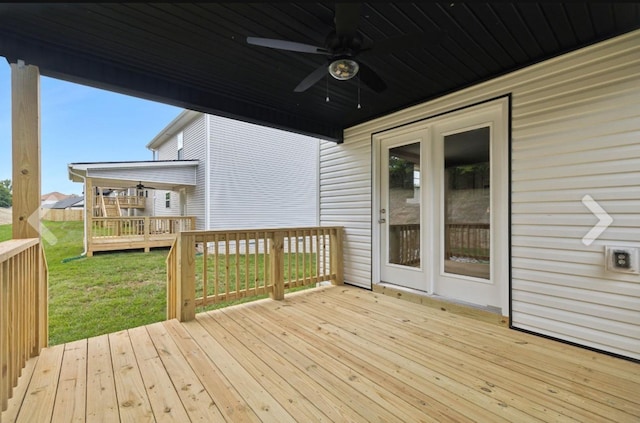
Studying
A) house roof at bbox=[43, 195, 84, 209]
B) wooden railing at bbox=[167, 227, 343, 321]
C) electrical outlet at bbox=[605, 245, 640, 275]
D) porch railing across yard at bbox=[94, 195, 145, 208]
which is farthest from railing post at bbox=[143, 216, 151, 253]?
electrical outlet at bbox=[605, 245, 640, 275]

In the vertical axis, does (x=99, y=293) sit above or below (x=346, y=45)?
below

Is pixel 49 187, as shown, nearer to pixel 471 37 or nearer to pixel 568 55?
pixel 471 37

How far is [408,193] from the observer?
12.8 feet

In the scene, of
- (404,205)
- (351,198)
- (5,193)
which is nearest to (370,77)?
(404,205)

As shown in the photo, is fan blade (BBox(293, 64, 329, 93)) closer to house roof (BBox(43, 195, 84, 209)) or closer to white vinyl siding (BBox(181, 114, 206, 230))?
house roof (BBox(43, 195, 84, 209))

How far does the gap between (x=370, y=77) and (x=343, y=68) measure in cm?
31

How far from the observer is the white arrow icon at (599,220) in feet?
7.94

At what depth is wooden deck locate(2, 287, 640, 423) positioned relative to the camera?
1755 millimetres

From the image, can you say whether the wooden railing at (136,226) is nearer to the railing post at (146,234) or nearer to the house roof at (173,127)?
the railing post at (146,234)

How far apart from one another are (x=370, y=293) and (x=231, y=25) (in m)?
3.45

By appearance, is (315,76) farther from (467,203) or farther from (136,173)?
(136,173)

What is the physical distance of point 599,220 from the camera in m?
2.45

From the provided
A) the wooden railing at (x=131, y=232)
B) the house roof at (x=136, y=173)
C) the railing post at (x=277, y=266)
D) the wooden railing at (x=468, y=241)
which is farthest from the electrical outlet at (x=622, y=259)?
the house roof at (x=136, y=173)

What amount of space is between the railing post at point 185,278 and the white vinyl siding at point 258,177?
5.97m
